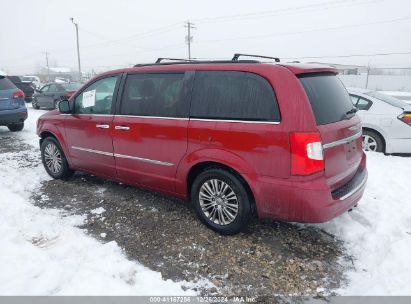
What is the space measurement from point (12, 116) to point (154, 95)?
728 centimetres

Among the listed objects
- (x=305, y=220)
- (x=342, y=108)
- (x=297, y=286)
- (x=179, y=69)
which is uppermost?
(x=179, y=69)

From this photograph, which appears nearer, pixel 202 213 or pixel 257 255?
pixel 257 255

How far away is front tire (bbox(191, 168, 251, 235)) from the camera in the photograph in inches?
144

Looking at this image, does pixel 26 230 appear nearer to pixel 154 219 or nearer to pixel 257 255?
pixel 154 219

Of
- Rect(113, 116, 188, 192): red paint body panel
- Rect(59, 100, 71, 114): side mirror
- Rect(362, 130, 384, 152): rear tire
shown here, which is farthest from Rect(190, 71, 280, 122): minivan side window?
Rect(362, 130, 384, 152): rear tire

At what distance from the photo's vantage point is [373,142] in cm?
718

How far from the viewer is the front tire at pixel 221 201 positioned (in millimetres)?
3650

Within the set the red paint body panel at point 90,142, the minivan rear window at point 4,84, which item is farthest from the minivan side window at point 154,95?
the minivan rear window at point 4,84

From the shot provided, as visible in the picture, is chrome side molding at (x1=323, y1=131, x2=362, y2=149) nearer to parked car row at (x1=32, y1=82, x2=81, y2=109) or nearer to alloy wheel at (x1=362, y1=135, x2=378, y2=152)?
alloy wheel at (x1=362, y1=135, x2=378, y2=152)

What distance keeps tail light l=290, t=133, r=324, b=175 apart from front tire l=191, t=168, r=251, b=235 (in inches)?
27.0

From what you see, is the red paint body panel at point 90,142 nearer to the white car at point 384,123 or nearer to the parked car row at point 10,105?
the white car at point 384,123

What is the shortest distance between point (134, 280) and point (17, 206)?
2.39 metres

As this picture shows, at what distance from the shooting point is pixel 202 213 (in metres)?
4.06

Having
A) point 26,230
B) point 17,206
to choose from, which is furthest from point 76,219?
point 17,206
